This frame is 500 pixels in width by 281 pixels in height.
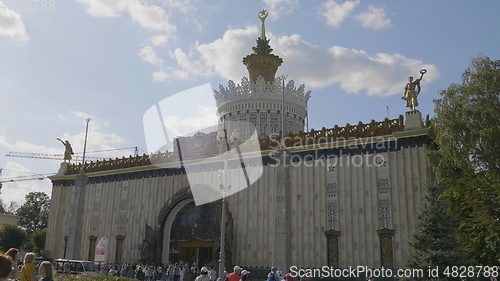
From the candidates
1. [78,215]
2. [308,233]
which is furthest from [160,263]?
[308,233]

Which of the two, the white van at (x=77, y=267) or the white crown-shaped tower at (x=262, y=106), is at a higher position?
the white crown-shaped tower at (x=262, y=106)

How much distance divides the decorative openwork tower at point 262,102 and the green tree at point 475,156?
16.5m

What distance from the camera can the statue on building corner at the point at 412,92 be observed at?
92.3ft

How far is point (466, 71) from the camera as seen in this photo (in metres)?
23.7

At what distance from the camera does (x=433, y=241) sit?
20141mm

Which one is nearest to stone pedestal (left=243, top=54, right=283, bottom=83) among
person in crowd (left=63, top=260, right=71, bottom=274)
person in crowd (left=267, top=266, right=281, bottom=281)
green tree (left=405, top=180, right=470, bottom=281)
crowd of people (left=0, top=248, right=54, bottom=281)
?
person in crowd (left=63, top=260, right=71, bottom=274)

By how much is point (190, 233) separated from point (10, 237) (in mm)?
32971

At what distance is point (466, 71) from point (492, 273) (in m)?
9.87

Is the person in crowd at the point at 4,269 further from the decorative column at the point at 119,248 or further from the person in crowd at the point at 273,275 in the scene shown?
the decorative column at the point at 119,248

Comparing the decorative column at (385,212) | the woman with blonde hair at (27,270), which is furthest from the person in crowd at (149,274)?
the woman with blonde hair at (27,270)

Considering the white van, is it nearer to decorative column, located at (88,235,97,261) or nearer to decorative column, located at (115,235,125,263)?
decorative column, located at (115,235,125,263)

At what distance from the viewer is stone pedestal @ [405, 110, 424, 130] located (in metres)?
27.3

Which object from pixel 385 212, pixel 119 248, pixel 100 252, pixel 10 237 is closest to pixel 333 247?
pixel 385 212

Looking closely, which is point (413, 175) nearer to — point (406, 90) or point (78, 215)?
point (406, 90)
